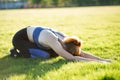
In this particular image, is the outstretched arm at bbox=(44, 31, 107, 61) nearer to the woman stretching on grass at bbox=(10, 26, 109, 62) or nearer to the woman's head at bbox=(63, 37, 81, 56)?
the woman stretching on grass at bbox=(10, 26, 109, 62)

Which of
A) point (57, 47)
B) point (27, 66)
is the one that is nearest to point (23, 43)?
point (27, 66)

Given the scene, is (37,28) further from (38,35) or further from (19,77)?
(19,77)

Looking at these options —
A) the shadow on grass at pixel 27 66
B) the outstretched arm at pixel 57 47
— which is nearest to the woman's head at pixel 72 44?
the outstretched arm at pixel 57 47

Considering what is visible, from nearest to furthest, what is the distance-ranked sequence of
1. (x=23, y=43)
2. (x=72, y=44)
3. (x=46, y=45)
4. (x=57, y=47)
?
(x=72, y=44) → (x=57, y=47) → (x=46, y=45) → (x=23, y=43)

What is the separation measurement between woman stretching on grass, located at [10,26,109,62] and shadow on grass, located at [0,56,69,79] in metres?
0.25

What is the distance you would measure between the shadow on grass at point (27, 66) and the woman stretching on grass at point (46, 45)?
0.25 metres

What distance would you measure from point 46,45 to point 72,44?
3.32 feet

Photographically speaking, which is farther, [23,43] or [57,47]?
[23,43]

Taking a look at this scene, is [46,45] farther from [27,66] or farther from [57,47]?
[27,66]

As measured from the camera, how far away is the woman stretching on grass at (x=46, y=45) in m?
7.04

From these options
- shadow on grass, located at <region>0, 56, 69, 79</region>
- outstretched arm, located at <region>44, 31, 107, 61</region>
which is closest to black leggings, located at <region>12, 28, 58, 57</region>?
shadow on grass, located at <region>0, 56, 69, 79</region>

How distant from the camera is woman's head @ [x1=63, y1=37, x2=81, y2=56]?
695 centimetres

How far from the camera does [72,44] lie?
6.97 m

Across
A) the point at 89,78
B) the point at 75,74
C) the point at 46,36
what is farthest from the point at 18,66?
the point at 89,78
